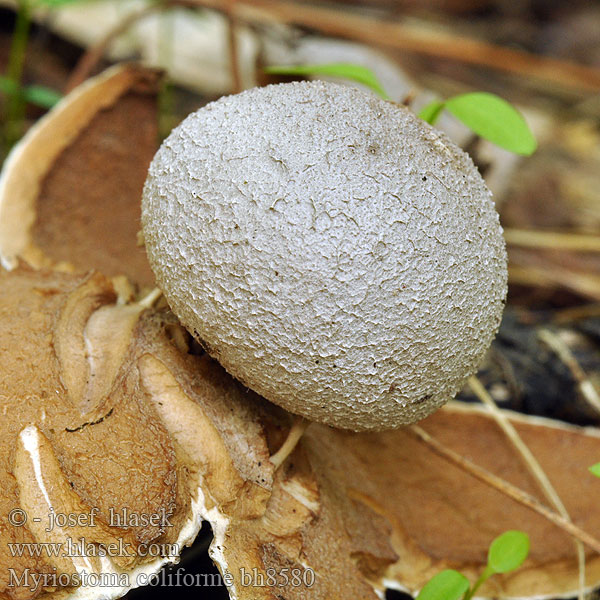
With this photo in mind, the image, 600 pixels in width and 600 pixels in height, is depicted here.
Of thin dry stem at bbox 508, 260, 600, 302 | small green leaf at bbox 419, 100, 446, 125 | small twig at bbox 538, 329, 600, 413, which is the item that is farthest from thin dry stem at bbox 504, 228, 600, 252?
small green leaf at bbox 419, 100, 446, 125

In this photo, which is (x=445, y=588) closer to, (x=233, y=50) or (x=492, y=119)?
(x=492, y=119)

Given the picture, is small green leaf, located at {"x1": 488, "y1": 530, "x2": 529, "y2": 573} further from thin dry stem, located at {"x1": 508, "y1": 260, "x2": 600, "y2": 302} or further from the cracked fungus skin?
thin dry stem, located at {"x1": 508, "y1": 260, "x2": 600, "y2": 302}

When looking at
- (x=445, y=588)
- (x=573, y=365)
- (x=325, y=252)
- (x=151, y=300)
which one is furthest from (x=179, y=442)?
(x=573, y=365)

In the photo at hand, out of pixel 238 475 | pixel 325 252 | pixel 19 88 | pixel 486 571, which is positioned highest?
pixel 325 252

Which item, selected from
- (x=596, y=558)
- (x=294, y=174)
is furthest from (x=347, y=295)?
(x=596, y=558)

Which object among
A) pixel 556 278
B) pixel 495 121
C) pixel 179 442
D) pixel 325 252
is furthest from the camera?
pixel 556 278

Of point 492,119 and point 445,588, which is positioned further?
point 492,119

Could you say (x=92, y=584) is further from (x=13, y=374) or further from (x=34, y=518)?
(x=13, y=374)
